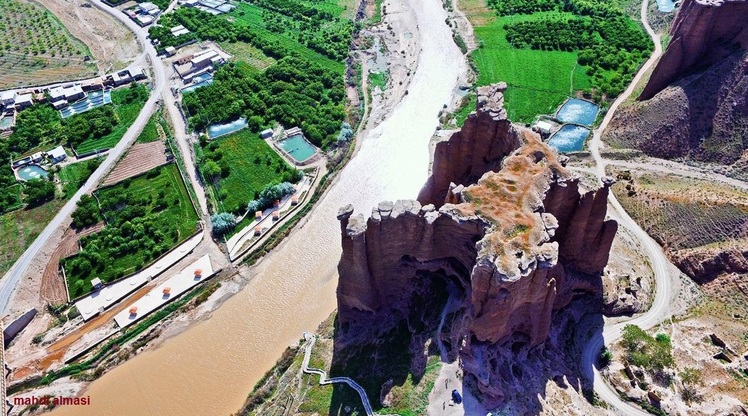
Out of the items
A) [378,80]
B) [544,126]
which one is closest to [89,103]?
[378,80]

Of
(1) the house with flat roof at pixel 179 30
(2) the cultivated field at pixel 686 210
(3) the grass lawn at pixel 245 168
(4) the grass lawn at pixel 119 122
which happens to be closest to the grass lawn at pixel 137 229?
(3) the grass lawn at pixel 245 168

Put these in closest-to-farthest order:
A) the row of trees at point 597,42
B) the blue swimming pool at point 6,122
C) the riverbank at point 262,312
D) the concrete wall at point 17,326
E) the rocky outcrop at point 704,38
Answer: the riverbank at point 262,312 < the concrete wall at point 17,326 < the rocky outcrop at point 704,38 < the blue swimming pool at point 6,122 < the row of trees at point 597,42

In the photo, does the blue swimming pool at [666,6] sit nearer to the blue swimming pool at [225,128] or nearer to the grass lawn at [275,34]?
the grass lawn at [275,34]

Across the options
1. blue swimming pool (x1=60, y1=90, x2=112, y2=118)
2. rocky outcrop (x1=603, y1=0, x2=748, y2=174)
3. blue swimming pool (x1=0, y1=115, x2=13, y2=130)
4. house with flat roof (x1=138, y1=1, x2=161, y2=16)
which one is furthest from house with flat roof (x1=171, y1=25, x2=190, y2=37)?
rocky outcrop (x1=603, y1=0, x2=748, y2=174)

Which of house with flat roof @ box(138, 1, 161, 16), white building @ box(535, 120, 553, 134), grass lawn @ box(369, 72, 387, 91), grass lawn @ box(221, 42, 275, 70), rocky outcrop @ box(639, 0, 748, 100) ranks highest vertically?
rocky outcrop @ box(639, 0, 748, 100)

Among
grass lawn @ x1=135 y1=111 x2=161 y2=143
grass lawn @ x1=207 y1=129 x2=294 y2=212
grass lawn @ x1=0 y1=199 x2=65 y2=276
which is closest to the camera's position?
grass lawn @ x1=0 y1=199 x2=65 y2=276

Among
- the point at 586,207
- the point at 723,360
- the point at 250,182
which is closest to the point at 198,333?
the point at 250,182

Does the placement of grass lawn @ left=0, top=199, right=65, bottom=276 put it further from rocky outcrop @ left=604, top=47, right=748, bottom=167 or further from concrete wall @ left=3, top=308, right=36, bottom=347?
rocky outcrop @ left=604, top=47, right=748, bottom=167

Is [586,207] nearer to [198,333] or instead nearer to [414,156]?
[414,156]
